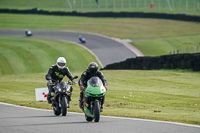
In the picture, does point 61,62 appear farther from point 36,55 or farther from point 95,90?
point 36,55

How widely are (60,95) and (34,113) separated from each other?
113cm

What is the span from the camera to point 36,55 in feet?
150

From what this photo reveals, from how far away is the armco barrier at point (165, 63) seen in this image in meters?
32.4

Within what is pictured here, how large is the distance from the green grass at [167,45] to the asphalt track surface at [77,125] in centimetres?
3778

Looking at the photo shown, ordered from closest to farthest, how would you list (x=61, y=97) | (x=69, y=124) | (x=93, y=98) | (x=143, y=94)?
1. (x=69, y=124)
2. (x=93, y=98)
3. (x=61, y=97)
4. (x=143, y=94)

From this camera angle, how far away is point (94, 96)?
43.3ft

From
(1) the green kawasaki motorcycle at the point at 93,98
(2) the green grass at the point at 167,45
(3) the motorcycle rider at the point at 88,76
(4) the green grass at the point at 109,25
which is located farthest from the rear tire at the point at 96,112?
(4) the green grass at the point at 109,25

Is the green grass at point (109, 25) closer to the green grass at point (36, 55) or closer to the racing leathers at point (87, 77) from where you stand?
the green grass at point (36, 55)

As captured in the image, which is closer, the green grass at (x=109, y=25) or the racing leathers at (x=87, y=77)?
the racing leathers at (x=87, y=77)

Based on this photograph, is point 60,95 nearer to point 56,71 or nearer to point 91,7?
point 56,71

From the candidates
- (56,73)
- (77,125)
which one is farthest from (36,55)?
(77,125)

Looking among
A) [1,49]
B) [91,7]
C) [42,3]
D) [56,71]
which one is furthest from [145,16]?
[56,71]

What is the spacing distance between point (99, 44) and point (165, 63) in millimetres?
20738

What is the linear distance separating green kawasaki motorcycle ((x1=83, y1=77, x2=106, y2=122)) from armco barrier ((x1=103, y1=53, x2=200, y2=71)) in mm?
19069
